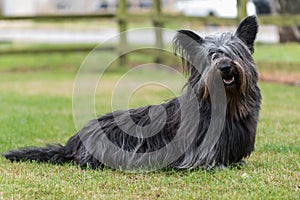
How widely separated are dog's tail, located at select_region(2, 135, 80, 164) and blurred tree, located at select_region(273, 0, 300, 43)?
1048 cm

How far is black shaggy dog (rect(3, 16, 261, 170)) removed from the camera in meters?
5.62

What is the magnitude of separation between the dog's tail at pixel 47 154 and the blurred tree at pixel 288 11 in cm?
1048

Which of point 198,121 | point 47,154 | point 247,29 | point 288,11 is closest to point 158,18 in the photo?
point 288,11

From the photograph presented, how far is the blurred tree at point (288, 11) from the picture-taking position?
15.8m

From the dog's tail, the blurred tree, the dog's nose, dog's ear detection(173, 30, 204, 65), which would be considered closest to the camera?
the dog's nose

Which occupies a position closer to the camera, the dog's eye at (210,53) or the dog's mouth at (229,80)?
the dog's mouth at (229,80)

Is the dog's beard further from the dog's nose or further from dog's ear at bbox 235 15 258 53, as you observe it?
dog's ear at bbox 235 15 258 53

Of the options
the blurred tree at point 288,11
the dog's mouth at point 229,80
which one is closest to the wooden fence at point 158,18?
the blurred tree at point 288,11

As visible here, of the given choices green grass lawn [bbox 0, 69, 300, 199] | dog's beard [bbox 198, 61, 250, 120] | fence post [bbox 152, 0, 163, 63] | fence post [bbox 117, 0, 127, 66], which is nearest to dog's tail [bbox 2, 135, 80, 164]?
green grass lawn [bbox 0, 69, 300, 199]

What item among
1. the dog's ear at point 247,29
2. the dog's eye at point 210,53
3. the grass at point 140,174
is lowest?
the grass at point 140,174

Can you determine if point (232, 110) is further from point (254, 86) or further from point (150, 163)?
point (150, 163)

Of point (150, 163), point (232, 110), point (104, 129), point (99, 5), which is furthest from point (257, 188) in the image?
point (99, 5)

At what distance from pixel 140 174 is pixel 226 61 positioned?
1348mm

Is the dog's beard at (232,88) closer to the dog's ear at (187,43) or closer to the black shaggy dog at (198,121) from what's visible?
the black shaggy dog at (198,121)
